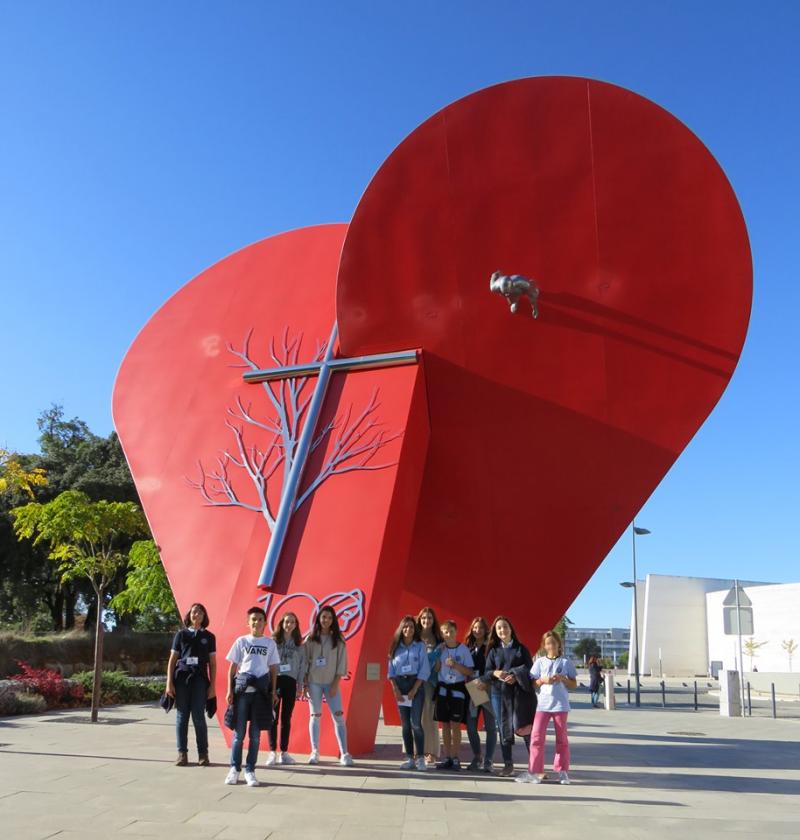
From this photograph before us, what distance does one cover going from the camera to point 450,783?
6.39 meters

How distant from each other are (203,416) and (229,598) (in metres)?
2.85

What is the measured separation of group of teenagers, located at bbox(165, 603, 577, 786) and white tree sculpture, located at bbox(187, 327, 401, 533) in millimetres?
1830

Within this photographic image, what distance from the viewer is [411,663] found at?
7.22m

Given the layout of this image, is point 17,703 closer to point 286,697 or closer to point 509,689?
point 286,697

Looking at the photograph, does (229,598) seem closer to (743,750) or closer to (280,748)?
(280,748)

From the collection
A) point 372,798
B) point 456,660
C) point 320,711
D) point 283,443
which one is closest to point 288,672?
point 320,711

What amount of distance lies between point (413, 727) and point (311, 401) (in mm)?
4000

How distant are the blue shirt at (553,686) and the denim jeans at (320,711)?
5.66ft

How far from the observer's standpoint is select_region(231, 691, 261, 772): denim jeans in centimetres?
591

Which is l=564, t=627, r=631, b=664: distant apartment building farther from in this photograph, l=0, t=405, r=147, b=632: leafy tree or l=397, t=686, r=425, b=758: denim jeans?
l=397, t=686, r=425, b=758: denim jeans

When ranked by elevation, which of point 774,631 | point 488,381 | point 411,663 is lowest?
point 411,663

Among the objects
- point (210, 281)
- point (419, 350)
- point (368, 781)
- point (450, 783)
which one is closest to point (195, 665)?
point (368, 781)

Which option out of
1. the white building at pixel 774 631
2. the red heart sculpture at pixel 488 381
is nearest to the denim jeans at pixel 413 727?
the red heart sculpture at pixel 488 381

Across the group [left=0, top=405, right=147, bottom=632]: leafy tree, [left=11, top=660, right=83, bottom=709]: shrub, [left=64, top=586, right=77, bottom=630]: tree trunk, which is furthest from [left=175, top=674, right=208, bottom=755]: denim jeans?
[left=64, top=586, right=77, bottom=630]: tree trunk
